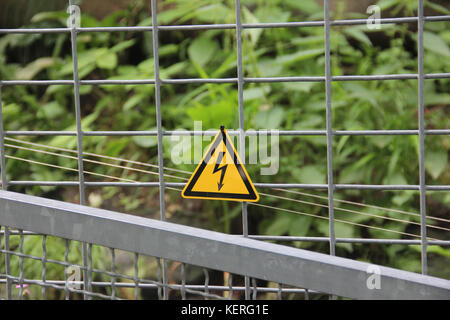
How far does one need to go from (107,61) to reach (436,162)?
3.82 feet

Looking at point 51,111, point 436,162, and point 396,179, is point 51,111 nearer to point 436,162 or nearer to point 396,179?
point 396,179

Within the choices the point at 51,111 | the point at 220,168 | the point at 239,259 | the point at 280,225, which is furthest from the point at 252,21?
the point at 239,259

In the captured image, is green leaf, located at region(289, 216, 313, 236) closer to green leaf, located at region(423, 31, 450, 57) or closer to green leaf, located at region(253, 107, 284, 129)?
green leaf, located at region(253, 107, 284, 129)

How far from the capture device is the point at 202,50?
2133 millimetres

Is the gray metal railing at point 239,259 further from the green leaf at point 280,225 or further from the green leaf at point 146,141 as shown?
the green leaf at point 146,141

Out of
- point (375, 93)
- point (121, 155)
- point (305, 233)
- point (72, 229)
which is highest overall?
point (375, 93)

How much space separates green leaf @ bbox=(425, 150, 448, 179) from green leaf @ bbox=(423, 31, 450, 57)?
0.30m

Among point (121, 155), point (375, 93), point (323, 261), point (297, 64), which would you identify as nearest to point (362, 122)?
point (375, 93)

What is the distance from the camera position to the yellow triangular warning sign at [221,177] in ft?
3.83

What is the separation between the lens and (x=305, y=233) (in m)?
1.89

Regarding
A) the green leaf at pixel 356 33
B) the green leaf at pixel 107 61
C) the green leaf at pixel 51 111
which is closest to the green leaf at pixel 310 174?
the green leaf at pixel 356 33

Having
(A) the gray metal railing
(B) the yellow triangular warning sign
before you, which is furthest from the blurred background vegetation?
(A) the gray metal railing
